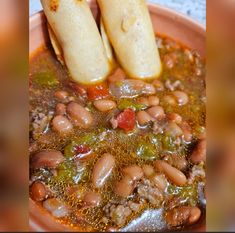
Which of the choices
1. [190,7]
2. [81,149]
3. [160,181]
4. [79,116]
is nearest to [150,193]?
[160,181]

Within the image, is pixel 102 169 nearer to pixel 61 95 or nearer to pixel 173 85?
pixel 61 95

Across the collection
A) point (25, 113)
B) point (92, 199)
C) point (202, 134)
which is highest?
point (25, 113)

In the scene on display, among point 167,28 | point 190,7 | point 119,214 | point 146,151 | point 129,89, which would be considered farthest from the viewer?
point 190,7

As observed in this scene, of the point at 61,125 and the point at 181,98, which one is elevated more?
the point at 61,125

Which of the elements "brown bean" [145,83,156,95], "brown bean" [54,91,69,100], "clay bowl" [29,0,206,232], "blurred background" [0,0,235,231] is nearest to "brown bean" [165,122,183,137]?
"brown bean" [145,83,156,95]

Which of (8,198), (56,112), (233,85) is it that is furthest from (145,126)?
(8,198)

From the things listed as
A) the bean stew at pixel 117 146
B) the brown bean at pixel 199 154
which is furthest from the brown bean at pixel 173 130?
the brown bean at pixel 199 154

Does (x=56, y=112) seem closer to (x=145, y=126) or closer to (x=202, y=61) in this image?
(x=145, y=126)
